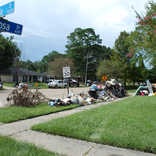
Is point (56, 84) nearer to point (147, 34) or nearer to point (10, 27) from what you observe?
point (147, 34)

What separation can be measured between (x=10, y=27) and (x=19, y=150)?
422 cm

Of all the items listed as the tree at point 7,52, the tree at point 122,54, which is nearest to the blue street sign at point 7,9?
the tree at point 7,52

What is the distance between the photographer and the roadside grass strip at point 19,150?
347 cm

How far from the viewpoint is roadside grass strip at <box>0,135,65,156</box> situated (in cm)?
347

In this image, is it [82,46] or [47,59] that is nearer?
[82,46]

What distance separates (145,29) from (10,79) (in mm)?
42519

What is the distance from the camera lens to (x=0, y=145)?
12.8 ft

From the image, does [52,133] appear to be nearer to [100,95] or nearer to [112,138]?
[112,138]

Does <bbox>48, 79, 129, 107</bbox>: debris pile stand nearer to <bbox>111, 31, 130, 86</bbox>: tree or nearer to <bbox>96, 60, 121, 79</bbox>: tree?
<bbox>96, 60, 121, 79</bbox>: tree

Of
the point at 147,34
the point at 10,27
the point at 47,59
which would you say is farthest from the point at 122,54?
the point at 47,59

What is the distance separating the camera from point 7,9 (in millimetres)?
5355

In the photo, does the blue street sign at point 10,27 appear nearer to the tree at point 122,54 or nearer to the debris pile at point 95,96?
the debris pile at point 95,96

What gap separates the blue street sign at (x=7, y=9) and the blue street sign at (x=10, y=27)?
10.5 inches

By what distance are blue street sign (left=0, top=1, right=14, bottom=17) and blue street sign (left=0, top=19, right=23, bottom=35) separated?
27 cm
